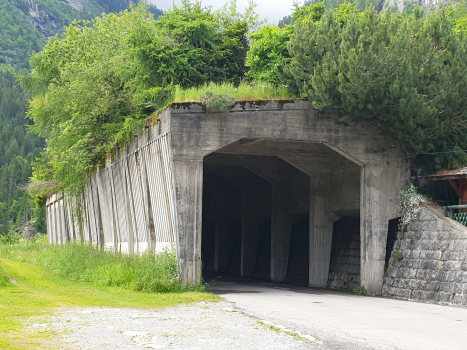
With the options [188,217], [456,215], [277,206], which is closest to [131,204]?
[188,217]

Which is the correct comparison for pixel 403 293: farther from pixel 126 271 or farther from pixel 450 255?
pixel 126 271

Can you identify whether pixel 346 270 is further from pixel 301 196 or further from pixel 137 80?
pixel 137 80

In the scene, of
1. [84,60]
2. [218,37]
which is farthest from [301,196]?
[84,60]

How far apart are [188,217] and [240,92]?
13.1ft

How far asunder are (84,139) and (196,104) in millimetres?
8546

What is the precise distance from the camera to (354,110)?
1745cm

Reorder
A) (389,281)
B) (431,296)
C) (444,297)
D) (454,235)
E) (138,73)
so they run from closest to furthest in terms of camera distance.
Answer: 1. (444,297)
2. (431,296)
3. (454,235)
4. (389,281)
5. (138,73)

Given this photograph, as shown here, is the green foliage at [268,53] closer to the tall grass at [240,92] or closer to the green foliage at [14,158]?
the tall grass at [240,92]

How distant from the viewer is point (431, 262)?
16.8 m

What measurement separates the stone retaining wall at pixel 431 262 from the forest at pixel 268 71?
2.32 meters

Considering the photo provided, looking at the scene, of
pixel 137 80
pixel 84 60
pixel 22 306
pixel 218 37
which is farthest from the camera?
pixel 84 60

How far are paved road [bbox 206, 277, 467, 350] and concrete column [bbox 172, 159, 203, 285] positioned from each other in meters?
1.37

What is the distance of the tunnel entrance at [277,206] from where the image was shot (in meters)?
21.6

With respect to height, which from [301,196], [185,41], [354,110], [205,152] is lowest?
[301,196]
